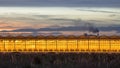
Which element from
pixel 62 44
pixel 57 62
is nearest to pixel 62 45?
pixel 62 44

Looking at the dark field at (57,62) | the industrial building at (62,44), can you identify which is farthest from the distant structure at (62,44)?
the dark field at (57,62)

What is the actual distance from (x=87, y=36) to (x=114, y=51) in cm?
616

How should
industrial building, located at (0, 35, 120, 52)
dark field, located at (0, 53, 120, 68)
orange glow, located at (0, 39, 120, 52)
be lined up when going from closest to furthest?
dark field, located at (0, 53, 120, 68) < industrial building, located at (0, 35, 120, 52) < orange glow, located at (0, 39, 120, 52)

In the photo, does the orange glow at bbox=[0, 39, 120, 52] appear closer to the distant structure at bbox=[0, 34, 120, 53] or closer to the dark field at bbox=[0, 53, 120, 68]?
the distant structure at bbox=[0, 34, 120, 53]

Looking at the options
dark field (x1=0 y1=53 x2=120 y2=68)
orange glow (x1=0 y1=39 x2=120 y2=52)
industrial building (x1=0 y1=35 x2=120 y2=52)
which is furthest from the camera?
orange glow (x1=0 y1=39 x2=120 y2=52)

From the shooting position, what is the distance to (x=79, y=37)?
290 ft

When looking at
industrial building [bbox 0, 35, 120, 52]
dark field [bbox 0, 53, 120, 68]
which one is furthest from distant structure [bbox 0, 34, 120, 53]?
dark field [bbox 0, 53, 120, 68]

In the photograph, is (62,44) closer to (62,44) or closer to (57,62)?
(62,44)

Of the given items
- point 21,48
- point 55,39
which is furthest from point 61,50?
point 21,48

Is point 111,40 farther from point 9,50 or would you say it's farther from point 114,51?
point 9,50

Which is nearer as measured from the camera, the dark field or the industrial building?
the dark field

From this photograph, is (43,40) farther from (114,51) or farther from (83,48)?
(114,51)

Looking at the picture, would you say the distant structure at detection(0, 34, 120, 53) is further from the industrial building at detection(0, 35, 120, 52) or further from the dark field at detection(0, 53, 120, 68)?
the dark field at detection(0, 53, 120, 68)

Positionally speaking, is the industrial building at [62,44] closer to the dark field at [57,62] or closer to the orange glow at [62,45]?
the orange glow at [62,45]
